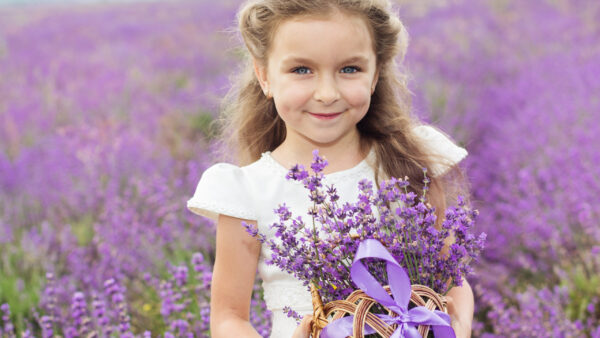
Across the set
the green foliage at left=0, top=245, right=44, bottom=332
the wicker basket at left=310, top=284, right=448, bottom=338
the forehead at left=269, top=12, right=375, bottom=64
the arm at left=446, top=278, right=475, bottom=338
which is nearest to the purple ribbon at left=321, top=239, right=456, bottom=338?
the wicker basket at left=310, top=284, right=448, bottom=338

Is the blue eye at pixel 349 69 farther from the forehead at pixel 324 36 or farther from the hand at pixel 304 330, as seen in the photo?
the hand at pixel 304 330

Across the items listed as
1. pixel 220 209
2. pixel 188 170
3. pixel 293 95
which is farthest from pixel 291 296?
pixel 188 170

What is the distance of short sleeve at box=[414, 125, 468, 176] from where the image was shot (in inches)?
78.1

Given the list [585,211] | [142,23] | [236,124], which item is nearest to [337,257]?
[236,124]

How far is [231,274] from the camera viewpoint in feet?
5.89

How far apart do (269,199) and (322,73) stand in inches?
15.6

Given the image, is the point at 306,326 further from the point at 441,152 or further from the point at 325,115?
the point at 441,152

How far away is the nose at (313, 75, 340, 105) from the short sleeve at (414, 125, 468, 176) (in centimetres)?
46

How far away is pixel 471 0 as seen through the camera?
10141 mm

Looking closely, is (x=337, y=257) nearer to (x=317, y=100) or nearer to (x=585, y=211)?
(x=317, y=100)

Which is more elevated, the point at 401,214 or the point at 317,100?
the point at 317,100

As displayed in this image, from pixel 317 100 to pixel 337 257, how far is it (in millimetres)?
478

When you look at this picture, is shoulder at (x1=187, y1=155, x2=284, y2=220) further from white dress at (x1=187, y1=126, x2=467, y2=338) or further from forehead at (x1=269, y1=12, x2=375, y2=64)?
forehead at (x1=269, y1=12, x2=375, y2=64)

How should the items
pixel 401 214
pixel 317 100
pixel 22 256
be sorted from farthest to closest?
pixel 22 256 → pixel 317 100 → pixel 401 214
